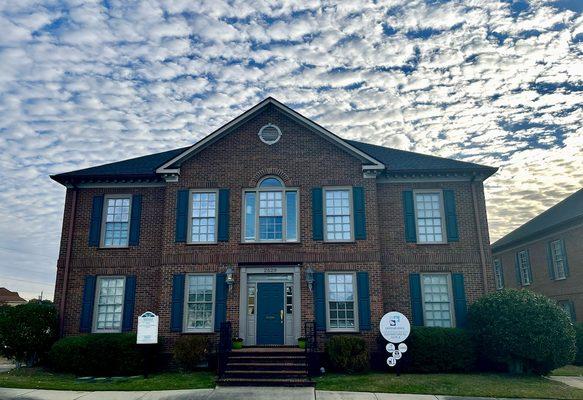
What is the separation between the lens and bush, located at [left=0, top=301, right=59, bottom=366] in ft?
49.9

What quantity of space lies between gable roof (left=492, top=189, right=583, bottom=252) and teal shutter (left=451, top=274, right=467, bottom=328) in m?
8.09

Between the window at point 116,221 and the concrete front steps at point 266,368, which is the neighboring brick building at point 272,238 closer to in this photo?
the window at point 116,221

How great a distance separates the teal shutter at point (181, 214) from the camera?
54.5 ft

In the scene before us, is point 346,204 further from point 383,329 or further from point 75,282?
point 75,282

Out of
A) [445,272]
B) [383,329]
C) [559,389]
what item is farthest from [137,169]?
[559,389]

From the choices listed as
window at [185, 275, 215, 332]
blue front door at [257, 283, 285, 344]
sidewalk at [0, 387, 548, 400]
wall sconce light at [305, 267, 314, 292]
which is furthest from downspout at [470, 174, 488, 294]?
window at [185, 275, 215, 332]

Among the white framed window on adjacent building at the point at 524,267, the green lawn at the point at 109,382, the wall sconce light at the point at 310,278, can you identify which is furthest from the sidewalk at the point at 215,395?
the white framed window on adjacent building at the point at 524,267

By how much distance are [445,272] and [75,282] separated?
521 inches

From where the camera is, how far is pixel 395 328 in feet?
46.2

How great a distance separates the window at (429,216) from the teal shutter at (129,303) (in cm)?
1034

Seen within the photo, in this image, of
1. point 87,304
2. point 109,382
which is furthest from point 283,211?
point 87,304

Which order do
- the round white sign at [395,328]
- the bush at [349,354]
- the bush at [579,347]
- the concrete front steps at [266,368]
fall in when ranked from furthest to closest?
the bush at [579,347], the bush at [349,354], the round white sign at [395,328], the concrete front steps at [266,368]

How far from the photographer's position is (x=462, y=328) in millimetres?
15859

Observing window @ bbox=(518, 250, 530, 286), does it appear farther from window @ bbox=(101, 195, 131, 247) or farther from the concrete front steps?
window @ bbox=(101, 195, 131, 247)
